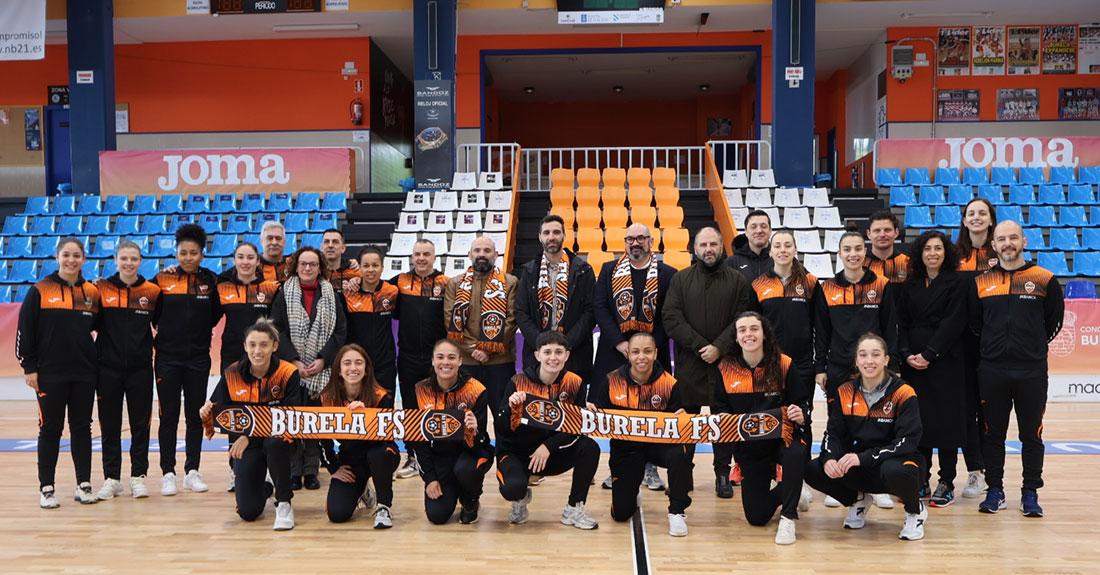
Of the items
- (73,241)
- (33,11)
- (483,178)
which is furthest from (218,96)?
(73,241)

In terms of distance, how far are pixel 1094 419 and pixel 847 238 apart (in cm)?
452

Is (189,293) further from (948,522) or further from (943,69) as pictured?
(943,69)

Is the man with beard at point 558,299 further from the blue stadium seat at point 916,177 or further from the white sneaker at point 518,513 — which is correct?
the blue stadium seat at point 916,177

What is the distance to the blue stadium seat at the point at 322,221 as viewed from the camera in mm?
11742

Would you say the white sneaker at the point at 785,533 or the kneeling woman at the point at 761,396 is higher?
the kneeling woman at the point at 761,396

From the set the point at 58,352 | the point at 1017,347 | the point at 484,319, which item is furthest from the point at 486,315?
the point at 1017,347

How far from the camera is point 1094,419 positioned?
25.3 feet

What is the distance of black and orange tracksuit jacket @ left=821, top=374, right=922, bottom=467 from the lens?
13.9 feet

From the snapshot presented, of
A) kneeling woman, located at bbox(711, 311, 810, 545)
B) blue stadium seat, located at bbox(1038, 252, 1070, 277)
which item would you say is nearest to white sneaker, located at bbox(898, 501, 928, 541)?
kneeling woman, located at bbox(711, 311, 810, 545)

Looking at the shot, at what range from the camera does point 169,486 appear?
514 cm

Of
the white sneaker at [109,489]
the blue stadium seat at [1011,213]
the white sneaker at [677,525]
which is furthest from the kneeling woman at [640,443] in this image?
the blue stadium seat at [1011,213]

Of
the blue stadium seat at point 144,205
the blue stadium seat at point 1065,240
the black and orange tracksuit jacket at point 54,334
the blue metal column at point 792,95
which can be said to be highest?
the blue metal column at point 792,95

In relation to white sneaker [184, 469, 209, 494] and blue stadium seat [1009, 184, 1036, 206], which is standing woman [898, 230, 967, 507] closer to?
white sneaker [184, 469, 209, 494]

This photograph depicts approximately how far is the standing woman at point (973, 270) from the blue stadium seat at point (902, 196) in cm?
745
